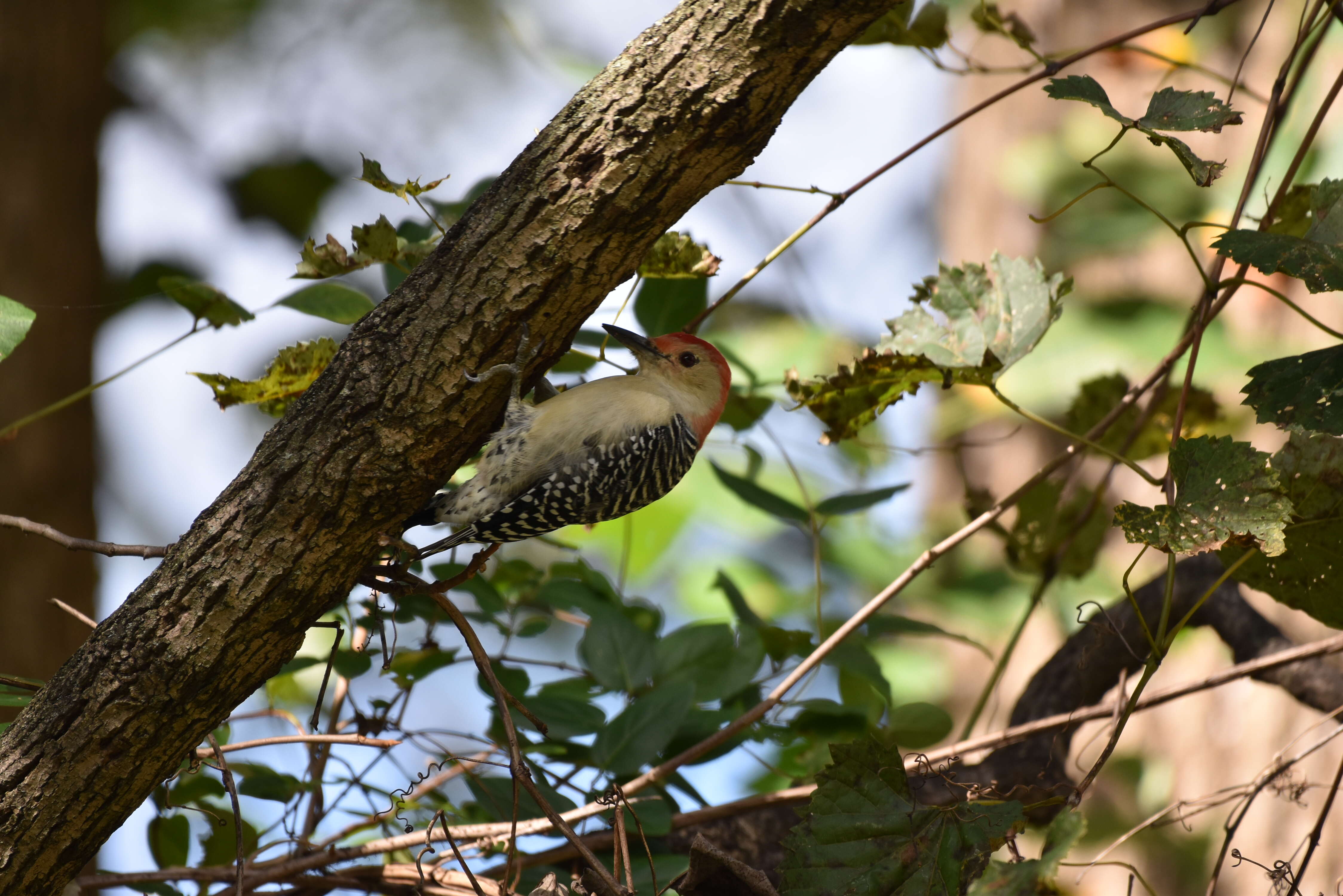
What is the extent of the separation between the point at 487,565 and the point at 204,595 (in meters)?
1.29

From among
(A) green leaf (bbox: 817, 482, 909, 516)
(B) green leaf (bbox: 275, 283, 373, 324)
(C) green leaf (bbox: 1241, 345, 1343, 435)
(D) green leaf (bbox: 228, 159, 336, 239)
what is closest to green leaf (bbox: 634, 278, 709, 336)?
(A) green leaf (bbox: 817, 482, 909, 516)

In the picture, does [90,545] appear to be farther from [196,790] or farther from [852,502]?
[852,502]

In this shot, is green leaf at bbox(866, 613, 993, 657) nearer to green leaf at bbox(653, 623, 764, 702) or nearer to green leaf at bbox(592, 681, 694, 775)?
green leaf at bbox(653, 623, 764, 702)

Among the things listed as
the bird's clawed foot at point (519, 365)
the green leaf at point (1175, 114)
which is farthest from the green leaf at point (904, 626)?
the green leaf at point (1175, 114)

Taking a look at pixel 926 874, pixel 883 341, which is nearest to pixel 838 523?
pixel 883 341

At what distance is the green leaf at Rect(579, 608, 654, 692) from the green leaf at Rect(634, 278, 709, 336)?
802 mm

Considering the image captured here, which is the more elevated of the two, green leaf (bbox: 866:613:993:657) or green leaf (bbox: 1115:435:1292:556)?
green leaf (bbox: 866:613:993:657)

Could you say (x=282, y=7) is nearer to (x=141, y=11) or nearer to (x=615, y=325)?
(x=141, y=11)

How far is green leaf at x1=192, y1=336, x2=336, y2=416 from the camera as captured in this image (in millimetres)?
2223

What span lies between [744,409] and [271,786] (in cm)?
152

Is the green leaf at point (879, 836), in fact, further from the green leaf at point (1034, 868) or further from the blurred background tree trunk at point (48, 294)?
the blurred background tree trunk at point (48, 294)

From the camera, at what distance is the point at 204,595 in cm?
174

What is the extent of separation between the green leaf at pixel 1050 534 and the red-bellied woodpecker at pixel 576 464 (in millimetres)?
990

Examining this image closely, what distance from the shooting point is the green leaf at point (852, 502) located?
9.05 feet
